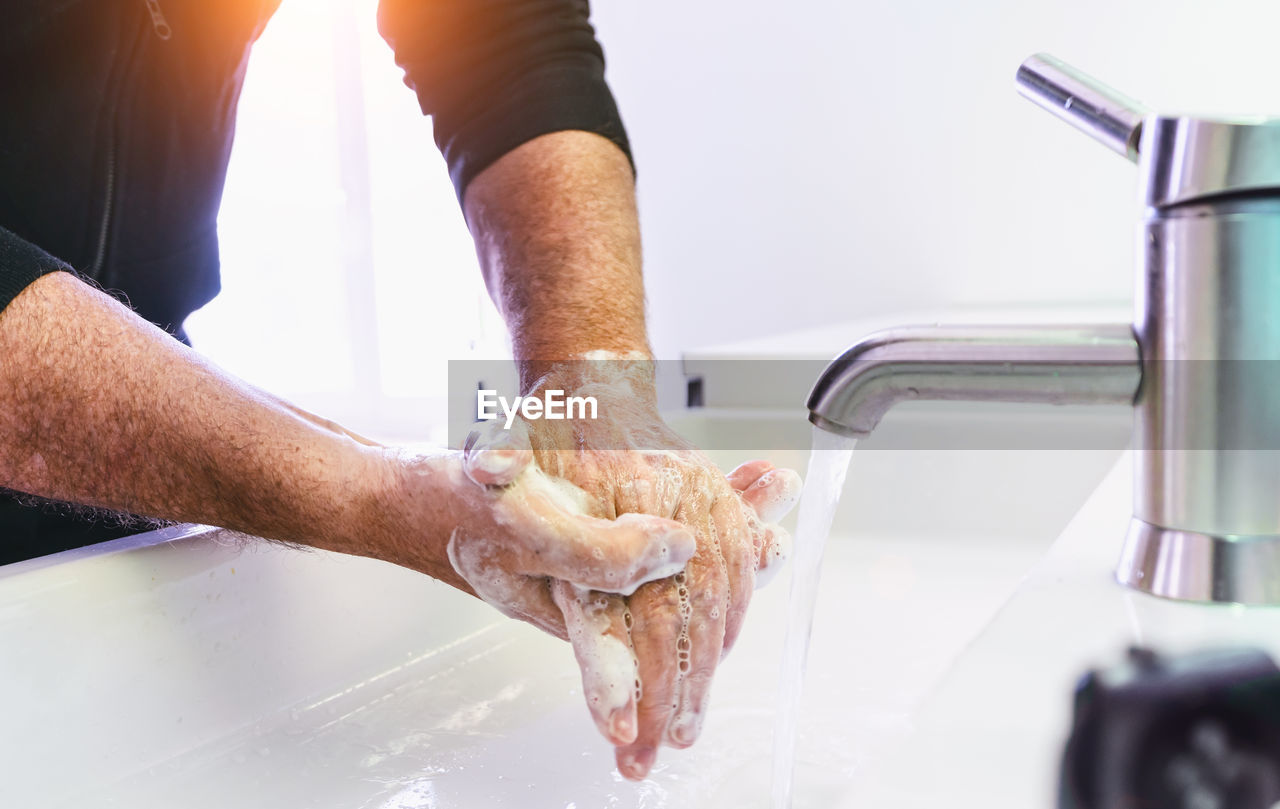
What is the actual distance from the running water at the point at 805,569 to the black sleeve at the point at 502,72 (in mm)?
597

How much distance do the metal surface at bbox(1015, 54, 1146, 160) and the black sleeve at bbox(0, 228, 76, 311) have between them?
481 millimetres

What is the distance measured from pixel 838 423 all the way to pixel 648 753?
10.5 inches

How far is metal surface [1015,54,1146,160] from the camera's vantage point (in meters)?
0.33

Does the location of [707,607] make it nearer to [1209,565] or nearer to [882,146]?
[1209,565]

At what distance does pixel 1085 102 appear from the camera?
1.14ft

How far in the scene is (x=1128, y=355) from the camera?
307 millimetres

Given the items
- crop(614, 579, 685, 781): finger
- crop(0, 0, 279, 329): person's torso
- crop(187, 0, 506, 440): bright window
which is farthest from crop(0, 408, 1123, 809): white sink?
crop(187, 0, 506, 440): bright window

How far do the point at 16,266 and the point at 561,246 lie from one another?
1.46ft

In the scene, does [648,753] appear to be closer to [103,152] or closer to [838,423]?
[838,423]

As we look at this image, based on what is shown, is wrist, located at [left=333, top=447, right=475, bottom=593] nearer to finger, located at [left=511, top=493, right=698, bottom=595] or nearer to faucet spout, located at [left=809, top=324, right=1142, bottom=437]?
finger, located at [left=511, top=493, right=698, bottom=595]

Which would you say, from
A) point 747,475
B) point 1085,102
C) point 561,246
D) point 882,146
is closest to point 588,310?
point 561,246

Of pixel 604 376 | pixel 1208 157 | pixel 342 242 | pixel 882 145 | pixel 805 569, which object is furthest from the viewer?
pixel 342 242

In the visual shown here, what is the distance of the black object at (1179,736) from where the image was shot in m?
0.27

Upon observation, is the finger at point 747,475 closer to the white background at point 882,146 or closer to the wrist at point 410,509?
the wrist at point 410,509
